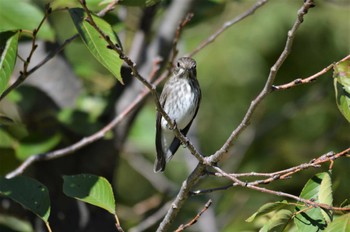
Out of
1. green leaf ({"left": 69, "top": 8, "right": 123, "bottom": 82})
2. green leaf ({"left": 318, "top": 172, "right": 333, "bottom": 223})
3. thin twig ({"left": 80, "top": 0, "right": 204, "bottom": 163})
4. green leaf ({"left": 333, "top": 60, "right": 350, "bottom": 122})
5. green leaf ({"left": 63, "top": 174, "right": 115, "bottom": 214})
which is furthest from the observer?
green leaf ({"left": 63, "top": 174, "right": 115, "bottom": 214})

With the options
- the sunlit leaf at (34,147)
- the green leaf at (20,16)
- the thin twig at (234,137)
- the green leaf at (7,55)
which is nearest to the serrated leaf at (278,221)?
the thin twig at (234,137)

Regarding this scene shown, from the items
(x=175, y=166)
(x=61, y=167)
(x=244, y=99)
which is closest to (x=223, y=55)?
(x=244, y=99)

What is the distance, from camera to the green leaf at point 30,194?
7.45 feet

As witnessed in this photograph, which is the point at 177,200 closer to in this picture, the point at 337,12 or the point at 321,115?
the point at 321,115

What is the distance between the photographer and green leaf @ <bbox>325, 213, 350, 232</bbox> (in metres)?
1.84

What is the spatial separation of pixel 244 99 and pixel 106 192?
3770 mm

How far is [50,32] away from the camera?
290cm

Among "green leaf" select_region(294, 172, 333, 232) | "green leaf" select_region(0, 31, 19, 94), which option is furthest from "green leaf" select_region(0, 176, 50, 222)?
"green leaf" select_region(294, 172, 333, 232)

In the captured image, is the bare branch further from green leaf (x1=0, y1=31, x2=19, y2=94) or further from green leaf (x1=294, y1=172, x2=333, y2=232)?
green leaf (x1=0, y1=31, x2=19, y2=94)

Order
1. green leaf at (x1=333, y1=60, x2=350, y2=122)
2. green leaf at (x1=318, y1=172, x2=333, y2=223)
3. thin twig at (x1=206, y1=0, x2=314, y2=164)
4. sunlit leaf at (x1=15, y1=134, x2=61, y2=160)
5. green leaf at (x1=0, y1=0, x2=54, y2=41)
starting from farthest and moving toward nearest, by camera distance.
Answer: sunlit leaf at (x1=15, y1=134, x2=61, y2=160), green leaf at (x1=0, y1=0, x2=54, y2=41), green leaf at (x1=318, y1=172, x2=333, y2=223), green leaf at (x1=333, y1=60, x2=350, y2=122), thin twig at (x1=206, y1=0, x2=314, y2=164)

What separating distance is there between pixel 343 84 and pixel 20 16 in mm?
1392

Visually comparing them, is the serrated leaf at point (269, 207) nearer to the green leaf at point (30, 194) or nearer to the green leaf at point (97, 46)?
the green leaf at point (97, 46)

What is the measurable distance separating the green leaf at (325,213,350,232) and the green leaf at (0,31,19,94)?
3.66ft

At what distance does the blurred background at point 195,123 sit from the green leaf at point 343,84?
0.39m
